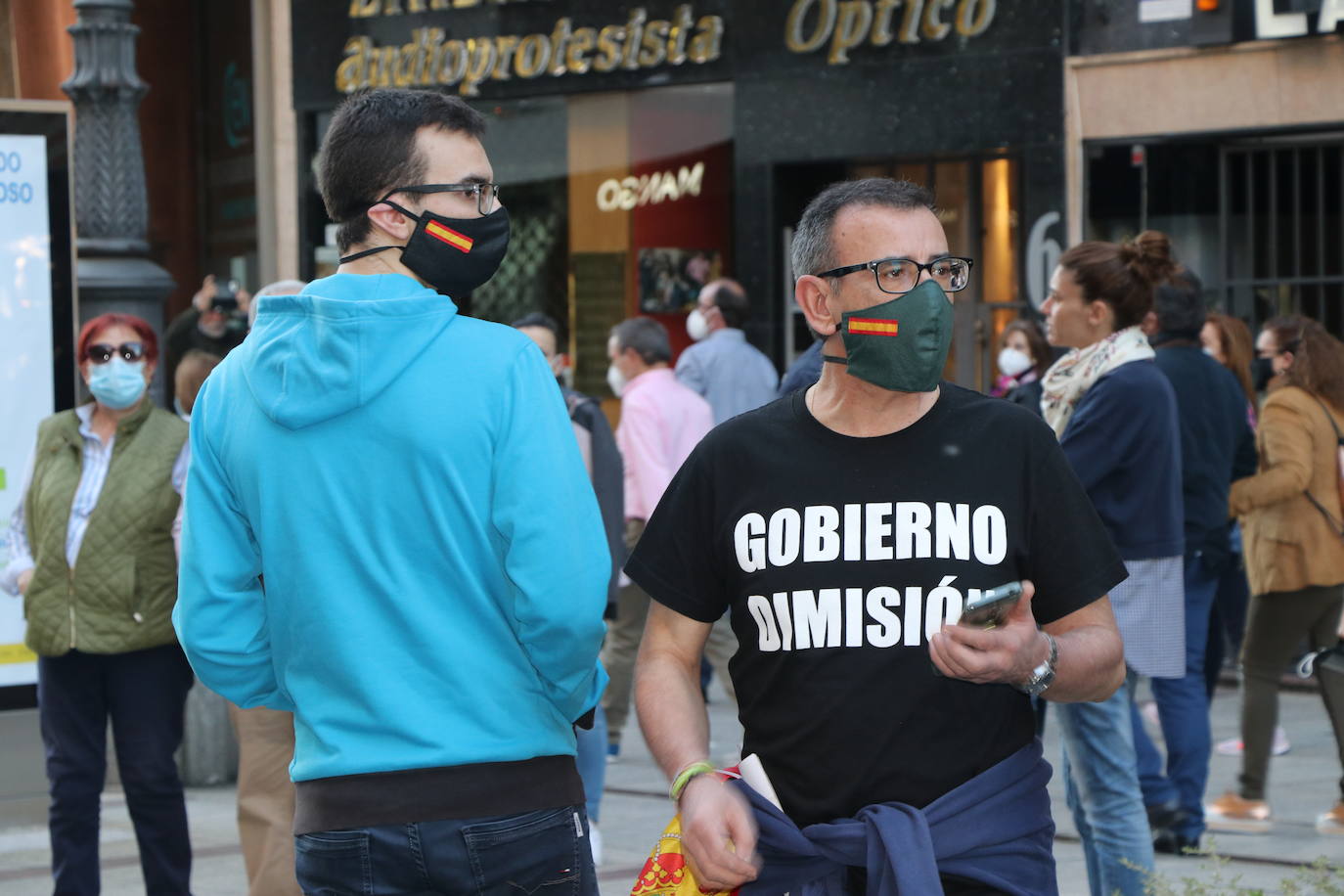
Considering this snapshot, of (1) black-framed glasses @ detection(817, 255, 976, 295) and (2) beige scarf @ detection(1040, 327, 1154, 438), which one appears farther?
(2) beige scarf @ detection(1040, 327, 1154, 438)

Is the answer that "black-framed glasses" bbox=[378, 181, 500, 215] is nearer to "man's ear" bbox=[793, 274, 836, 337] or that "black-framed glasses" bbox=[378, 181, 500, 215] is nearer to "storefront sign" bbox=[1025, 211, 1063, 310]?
"man's ear" bbox=[793, 274, 836, 337]

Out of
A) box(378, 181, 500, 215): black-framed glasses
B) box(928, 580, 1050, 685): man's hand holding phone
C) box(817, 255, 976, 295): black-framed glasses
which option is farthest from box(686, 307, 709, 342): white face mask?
box(928, 580, 1050, 685): man's hand holding phone

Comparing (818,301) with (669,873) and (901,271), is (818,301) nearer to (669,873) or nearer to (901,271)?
(901,271)

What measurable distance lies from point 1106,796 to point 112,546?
2.86 m

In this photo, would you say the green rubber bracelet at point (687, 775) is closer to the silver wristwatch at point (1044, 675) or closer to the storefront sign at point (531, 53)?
the silver wristwatch at point (1044, 675)

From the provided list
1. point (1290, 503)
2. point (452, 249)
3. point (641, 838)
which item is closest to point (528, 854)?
point (452, 249)

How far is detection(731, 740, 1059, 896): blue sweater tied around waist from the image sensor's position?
2.69 meters

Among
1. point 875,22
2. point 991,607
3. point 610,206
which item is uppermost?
point 875,22

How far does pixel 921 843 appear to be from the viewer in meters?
2.69

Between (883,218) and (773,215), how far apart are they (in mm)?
11706

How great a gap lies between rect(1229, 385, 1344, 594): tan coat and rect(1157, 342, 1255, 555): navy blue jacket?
0.83 feet

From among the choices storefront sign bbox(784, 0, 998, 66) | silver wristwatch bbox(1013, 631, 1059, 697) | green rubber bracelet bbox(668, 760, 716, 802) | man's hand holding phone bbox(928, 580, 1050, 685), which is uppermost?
storefront sign bbox(784, 0, 998, 66)

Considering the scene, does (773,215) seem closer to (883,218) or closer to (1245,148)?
(1245,148)

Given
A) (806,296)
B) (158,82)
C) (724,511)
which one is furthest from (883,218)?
(158,82)
